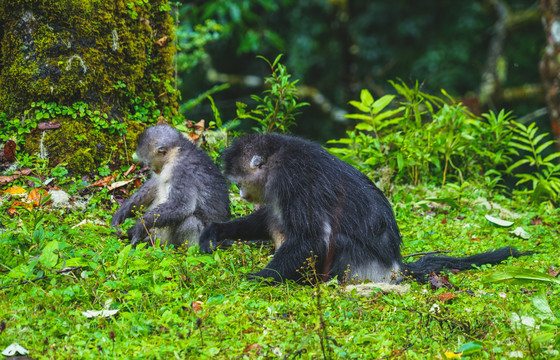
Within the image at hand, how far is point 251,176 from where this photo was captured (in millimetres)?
3590

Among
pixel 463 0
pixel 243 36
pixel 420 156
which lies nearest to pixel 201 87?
pixel 243 36

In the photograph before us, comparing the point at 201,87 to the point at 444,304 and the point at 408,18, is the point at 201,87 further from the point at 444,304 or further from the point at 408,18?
the point at 444,304

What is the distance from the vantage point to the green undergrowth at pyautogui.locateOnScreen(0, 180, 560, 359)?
2.23m

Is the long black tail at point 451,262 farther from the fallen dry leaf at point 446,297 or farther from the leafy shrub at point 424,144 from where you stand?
the leafy shrub at point 424,144

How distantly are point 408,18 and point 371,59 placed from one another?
956 millimetres

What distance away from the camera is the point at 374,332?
2.49 m

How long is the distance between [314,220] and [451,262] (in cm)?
101

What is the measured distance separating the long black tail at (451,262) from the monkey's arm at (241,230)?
96 centimetres

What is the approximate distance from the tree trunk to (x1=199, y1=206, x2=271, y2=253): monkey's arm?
4.70 meters

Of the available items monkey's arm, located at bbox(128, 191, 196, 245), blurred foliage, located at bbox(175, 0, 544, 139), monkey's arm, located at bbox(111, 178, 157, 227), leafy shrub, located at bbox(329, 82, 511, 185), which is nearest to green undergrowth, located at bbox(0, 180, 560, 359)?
monkey's arm, located at bbox(128, 191, 196, 245)

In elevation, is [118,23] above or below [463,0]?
below

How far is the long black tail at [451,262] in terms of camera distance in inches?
138

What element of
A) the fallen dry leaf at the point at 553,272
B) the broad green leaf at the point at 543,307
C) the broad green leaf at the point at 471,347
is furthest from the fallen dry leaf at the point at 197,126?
the broad green leaf at the point at 471,347

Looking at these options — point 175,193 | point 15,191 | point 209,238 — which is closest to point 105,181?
point 15,191
